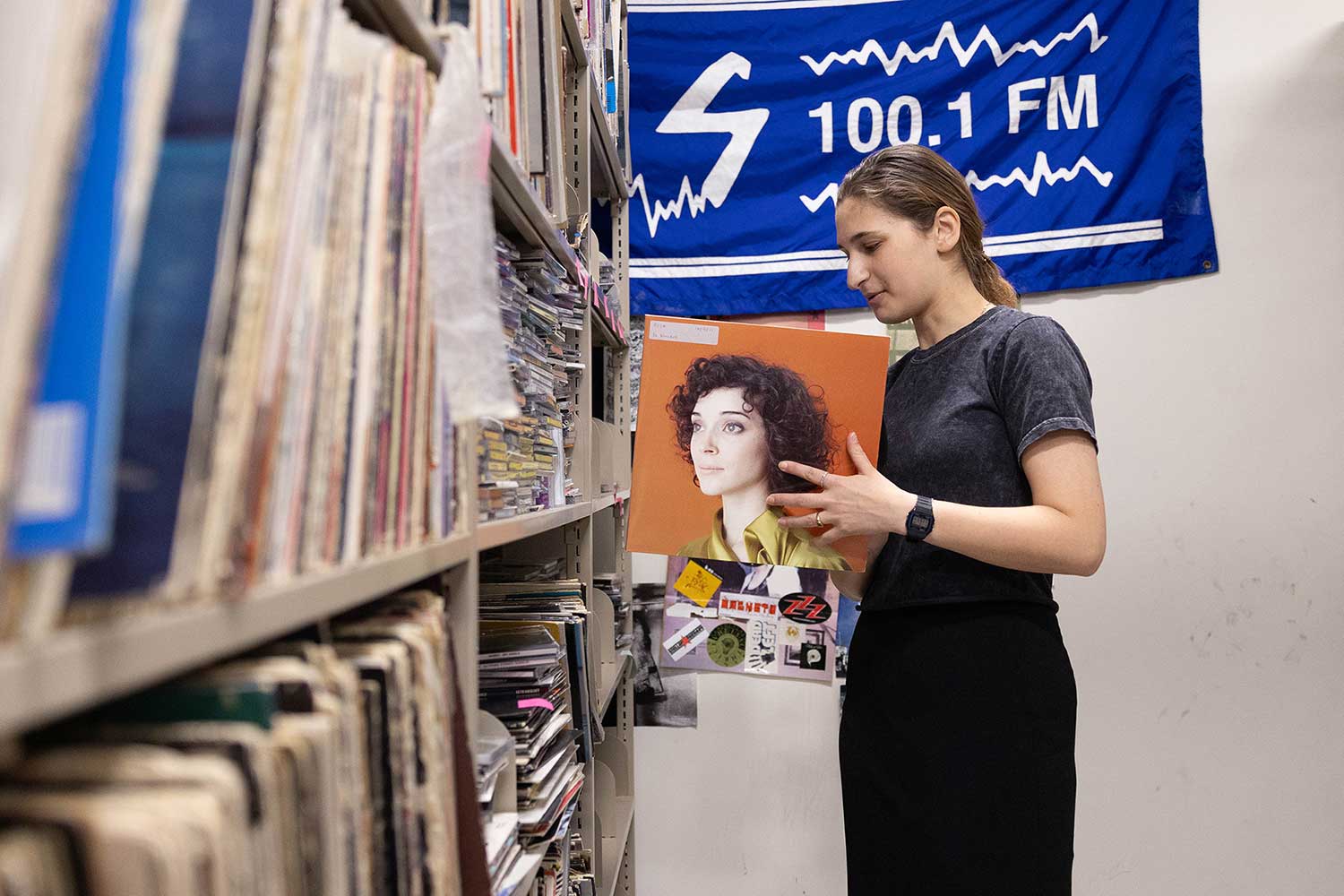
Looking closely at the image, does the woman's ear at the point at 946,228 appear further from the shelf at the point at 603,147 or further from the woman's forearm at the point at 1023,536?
the shelf at the point at 603,147

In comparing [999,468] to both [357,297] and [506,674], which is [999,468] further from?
[357,297]

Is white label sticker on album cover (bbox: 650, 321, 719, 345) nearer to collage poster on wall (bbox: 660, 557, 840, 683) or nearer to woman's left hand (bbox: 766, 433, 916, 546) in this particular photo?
woman's left hand (bbox: 766, 433, 916, 546)

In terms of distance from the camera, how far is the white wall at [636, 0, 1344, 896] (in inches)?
80.2

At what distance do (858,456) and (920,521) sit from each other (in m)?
0.14

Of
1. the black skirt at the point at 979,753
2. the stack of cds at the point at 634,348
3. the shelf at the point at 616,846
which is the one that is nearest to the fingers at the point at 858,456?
the black skirt at the point at 979,753

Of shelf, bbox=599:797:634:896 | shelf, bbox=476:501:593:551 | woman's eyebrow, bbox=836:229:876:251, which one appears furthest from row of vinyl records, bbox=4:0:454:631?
shelf, bbox=599:797:634:896

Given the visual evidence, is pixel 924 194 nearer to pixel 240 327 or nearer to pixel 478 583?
pixel 478 583

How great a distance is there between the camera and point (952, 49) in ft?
7.02

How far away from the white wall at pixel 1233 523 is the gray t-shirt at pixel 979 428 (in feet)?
3.48

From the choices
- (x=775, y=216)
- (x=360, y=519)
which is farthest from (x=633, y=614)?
(x=360, y=519)

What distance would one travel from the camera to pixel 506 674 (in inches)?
42.1

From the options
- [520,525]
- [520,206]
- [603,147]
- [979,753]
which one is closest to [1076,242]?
[603,147]

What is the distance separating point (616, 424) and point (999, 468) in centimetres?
105

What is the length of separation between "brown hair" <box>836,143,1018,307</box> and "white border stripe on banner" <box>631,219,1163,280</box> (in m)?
0.83
